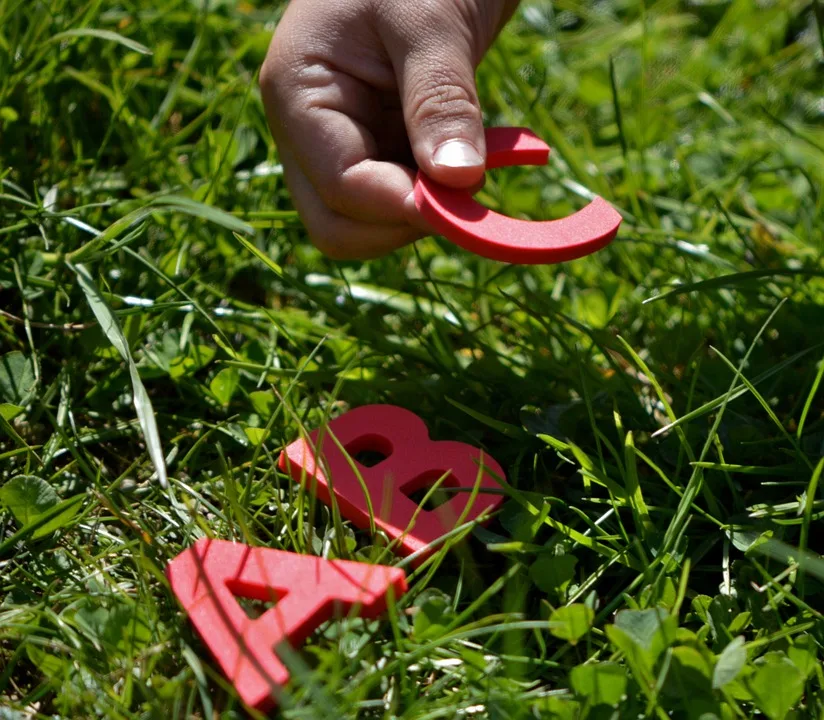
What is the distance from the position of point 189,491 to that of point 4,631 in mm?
279

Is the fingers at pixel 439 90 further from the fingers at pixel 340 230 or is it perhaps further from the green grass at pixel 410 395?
the green grass at pixel 410 395

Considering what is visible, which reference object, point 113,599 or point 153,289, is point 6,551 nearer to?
point 113,599

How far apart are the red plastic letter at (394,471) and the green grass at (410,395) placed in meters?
0.04

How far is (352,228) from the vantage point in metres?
1.44

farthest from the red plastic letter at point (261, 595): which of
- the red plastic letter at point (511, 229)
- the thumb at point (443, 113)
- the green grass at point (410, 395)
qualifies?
the thumb at point (443, 113)

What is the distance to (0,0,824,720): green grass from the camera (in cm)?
108

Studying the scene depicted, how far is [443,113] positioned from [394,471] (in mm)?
512

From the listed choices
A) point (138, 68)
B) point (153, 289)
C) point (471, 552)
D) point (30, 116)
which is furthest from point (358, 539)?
point (138, 68)

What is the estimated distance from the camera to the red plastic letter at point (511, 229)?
1236mm

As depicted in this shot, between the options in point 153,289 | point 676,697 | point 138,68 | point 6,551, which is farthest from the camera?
point 138,68

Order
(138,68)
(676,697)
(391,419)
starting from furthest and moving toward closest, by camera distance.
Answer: (138,68) < (391,419) < (676,697)

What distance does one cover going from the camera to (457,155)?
4.20 ft

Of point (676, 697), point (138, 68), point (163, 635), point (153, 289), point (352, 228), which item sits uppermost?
point (138, 68)

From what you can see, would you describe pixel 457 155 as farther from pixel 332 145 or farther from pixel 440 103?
pixel 332 145
